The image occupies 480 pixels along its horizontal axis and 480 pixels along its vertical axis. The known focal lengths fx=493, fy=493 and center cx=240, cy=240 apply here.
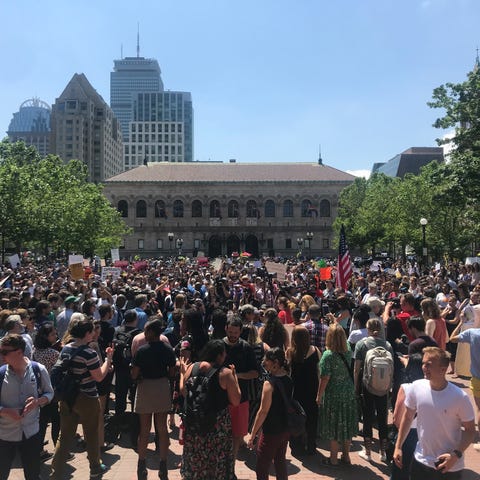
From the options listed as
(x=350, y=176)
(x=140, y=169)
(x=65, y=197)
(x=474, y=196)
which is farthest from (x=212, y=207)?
(x=474, y=196)

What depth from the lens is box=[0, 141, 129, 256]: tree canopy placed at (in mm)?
36188

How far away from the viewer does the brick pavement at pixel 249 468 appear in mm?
6676

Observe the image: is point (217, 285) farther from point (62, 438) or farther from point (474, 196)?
point (474, 196)

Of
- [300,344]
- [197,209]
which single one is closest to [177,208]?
[197,209]

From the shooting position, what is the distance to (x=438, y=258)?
137ft

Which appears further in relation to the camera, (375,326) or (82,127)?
(82,127)

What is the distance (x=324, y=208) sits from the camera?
84.7m

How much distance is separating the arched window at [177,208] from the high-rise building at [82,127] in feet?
262

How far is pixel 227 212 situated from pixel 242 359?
259 ft

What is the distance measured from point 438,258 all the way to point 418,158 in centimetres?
7057

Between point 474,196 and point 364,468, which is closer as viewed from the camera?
point 364,468

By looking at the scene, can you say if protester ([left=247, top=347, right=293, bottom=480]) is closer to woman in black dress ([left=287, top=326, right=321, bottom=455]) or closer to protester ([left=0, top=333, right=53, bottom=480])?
woman in black dress ([left=287, top=326, right=321, bottom=455])

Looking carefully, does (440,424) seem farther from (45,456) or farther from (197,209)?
(197,209)

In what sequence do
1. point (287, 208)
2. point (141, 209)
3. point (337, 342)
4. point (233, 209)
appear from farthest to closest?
point (233, 209) < point (287, 208) < point (141, 209) < point (337, 342)
